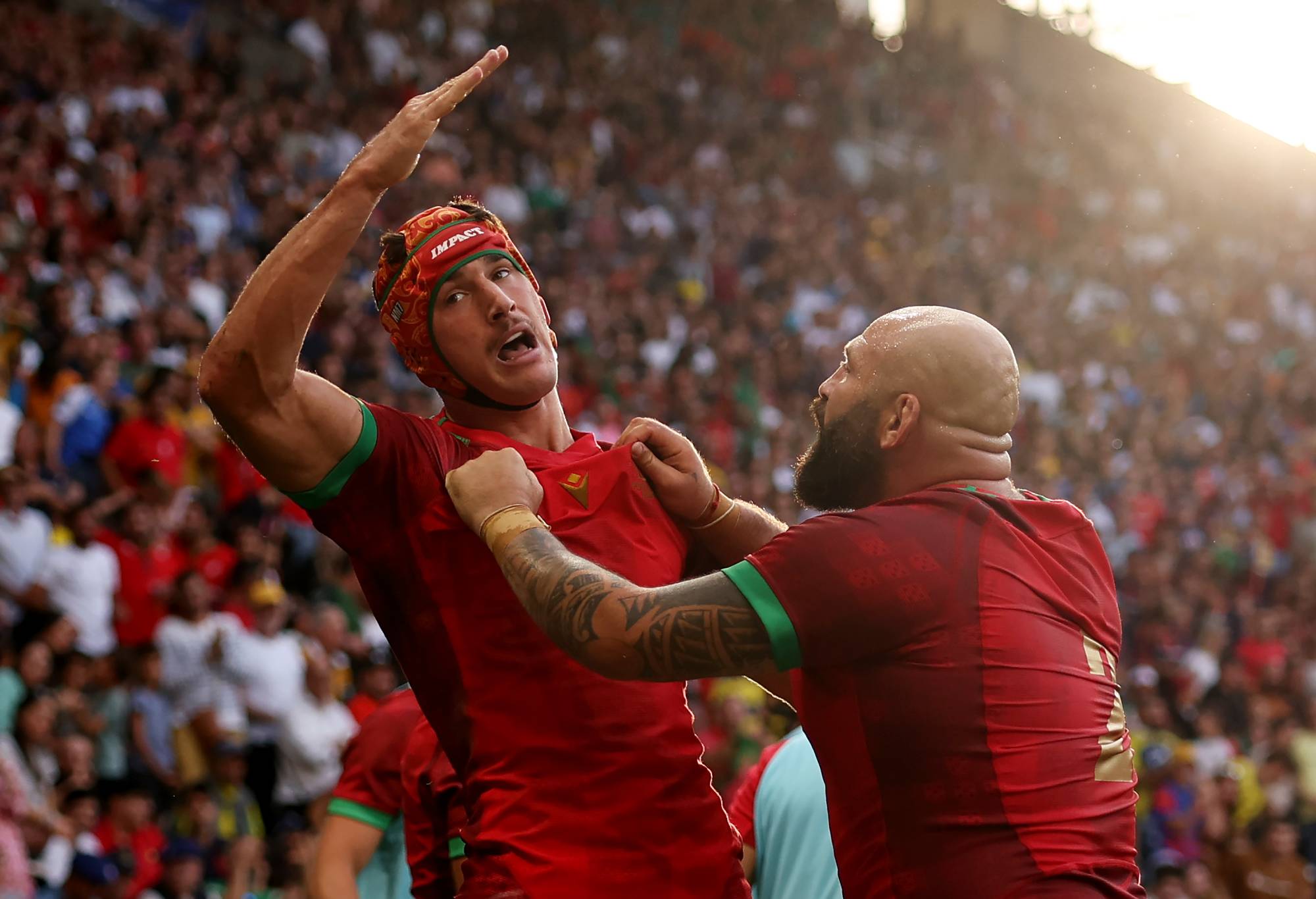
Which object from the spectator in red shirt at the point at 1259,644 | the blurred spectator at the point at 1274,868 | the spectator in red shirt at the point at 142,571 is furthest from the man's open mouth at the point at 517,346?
the spectator in red shirt at the point at 1259,644

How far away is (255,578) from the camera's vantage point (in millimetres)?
7586

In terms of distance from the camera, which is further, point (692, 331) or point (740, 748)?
point (692, 331)

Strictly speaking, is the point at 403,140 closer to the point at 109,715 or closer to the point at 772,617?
the point at 772,617

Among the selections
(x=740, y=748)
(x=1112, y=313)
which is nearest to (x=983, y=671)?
(x=740, y=748)

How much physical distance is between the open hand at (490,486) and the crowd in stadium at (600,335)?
409cm

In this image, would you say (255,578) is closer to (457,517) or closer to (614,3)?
(457,517)

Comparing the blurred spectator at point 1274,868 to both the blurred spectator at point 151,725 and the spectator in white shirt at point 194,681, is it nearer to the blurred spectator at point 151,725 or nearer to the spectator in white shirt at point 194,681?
the spectator in white shirt at point 194,681

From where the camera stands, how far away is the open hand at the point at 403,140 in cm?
254

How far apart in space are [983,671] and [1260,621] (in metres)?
11.0

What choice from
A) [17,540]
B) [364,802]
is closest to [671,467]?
[364,802]

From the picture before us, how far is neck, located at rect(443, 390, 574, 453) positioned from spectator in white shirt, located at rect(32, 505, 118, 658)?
180 inches

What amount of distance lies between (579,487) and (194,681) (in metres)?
4.87

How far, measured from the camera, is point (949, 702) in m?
2.46

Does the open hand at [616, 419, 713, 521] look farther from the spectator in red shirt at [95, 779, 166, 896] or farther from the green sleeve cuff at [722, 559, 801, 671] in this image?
the spectator in red shirt at [95, 779, 166, 896]
